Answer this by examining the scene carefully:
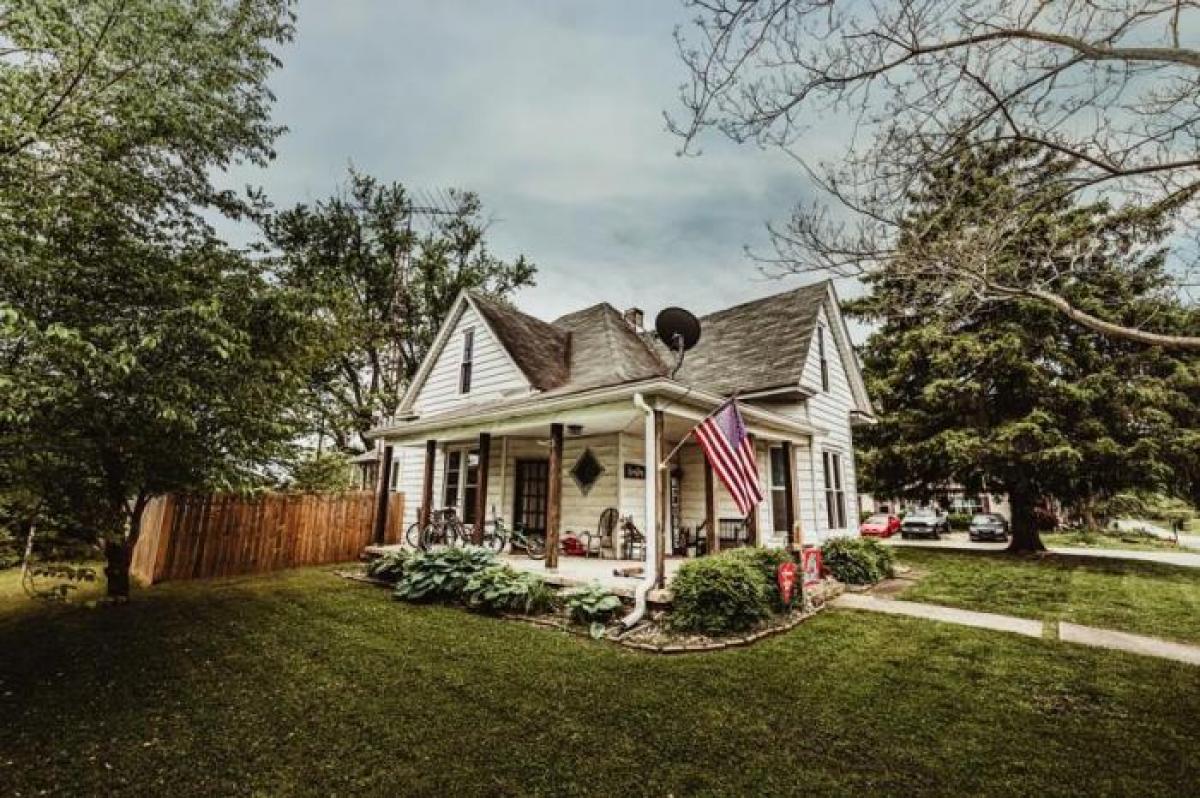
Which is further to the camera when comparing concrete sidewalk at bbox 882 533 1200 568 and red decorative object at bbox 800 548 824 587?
concrete sidewalk at bbox 882 533 1200 568

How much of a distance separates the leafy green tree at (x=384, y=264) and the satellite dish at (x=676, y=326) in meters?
15.2

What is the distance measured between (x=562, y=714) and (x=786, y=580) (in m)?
4.05

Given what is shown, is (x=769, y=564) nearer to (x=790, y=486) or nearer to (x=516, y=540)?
(x=790, y=486)

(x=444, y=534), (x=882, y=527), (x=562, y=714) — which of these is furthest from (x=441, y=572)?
(x=882, y=527)

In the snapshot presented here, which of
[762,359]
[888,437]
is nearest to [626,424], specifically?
[762,359]

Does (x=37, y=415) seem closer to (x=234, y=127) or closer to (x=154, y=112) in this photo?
(x=154, y=112)

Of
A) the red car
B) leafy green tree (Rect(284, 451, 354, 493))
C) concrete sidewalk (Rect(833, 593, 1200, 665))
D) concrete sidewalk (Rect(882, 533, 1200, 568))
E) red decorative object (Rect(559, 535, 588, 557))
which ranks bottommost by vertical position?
concrete sidewalk (Rect(882, 533, 1200, 568))

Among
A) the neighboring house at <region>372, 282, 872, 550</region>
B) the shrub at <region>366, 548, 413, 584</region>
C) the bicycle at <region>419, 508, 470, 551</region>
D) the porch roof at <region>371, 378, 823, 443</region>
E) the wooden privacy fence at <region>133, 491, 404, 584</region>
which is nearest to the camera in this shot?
the porch roof at <region>371, 378, 823, 443</region>

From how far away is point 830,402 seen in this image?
1345 cm

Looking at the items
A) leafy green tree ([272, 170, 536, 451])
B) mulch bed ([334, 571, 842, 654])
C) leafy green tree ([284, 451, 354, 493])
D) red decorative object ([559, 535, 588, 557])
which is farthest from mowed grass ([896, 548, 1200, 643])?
leafy green tree ([272, 170, 536, 451])

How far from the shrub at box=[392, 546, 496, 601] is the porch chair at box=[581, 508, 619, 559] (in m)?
2.55

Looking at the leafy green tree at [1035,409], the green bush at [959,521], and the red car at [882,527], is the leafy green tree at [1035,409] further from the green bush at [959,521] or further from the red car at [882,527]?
the green bush at [959,521]

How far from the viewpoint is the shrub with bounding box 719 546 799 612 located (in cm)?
717

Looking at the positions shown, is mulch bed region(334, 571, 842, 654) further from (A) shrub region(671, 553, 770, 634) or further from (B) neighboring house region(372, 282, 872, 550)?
(B) neighboring house region(372, 282, 872, 550)
